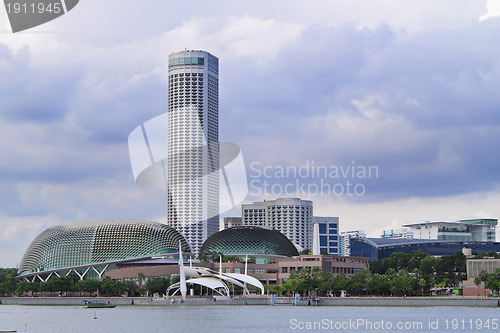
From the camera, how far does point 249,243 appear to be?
188 meters

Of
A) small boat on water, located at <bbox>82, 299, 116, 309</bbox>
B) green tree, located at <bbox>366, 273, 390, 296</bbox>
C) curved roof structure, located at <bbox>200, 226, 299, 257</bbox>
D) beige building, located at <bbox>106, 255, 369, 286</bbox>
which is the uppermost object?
curved roof structure, located at <bbox>200, 226, 299, 257</bbox>

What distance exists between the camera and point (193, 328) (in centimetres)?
7975

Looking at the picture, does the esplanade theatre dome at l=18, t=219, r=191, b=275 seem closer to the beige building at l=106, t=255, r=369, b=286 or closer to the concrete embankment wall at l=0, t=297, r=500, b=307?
the beige building at l=106, t=255, r=369, b=286

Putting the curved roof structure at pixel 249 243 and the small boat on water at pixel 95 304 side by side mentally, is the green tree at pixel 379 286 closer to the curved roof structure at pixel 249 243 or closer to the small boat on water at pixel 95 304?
the small boat on water at pixel 95 304

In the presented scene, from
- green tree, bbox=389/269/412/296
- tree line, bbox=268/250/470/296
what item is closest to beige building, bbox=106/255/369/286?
tree line, bbox=268/250/470/296

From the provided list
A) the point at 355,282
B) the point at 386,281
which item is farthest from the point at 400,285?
the point at 355,282

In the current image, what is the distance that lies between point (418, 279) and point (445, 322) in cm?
6019

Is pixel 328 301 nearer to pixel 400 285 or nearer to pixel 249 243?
pixel 400 285

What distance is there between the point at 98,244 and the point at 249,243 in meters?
35.2

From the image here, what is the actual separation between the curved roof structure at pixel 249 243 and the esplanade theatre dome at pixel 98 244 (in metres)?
8.79

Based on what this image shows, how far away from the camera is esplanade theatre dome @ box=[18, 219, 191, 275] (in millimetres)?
184500

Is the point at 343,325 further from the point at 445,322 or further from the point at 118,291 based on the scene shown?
the point at 118,291

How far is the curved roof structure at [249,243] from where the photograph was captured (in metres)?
187

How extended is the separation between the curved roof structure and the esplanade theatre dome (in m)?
8.79
